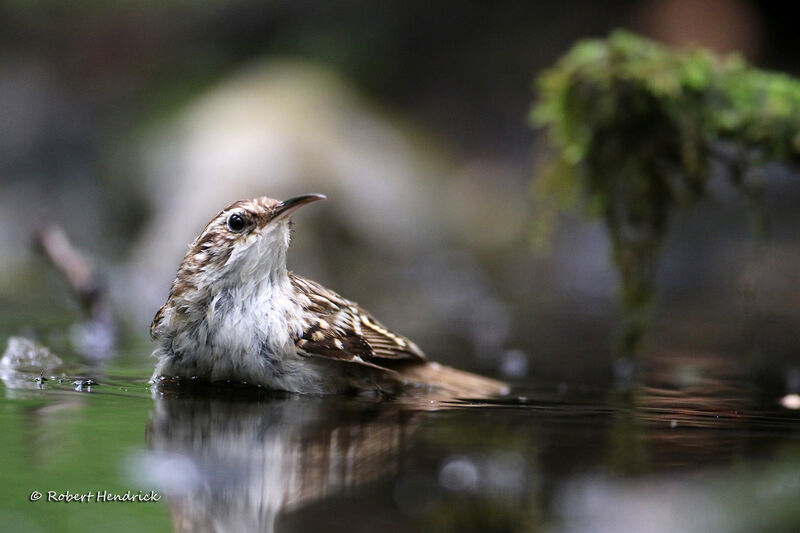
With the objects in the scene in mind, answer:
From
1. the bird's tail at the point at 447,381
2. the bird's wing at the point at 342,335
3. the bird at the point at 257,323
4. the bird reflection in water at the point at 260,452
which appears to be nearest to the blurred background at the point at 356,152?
the bird's tail at the point at 447,381

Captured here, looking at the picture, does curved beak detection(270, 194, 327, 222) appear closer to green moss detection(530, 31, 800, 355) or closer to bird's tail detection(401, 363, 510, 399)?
bird's tail detection(401, 363, 510, 399)

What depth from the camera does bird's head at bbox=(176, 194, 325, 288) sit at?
3936mm

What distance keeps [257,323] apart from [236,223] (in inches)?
20.4

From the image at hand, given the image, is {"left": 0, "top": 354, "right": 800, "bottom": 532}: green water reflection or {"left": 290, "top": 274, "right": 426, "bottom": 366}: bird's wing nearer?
{"left": 0, "top": 354, "right": 800, "bottom": 532}: green water reflection

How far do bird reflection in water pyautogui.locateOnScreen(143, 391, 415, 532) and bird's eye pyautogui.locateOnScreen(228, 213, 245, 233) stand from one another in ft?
2.48

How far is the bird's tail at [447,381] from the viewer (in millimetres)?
4367

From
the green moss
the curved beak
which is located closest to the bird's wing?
the curved beak

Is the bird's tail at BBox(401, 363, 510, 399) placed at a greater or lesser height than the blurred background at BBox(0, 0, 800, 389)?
lesser

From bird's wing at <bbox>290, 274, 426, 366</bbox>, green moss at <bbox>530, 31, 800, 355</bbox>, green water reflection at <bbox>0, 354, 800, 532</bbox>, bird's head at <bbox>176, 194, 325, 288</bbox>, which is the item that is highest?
green moss at <bbox>530, 31, 800, 355</bbox>

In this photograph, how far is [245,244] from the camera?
3941 millimetres

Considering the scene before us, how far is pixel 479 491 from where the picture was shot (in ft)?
8.20

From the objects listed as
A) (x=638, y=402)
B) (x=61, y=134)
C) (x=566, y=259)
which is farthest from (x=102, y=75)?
(x=638, y=402)

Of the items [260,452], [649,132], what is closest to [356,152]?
[649,132]

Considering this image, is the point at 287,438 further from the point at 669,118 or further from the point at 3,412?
the point at 669,118
